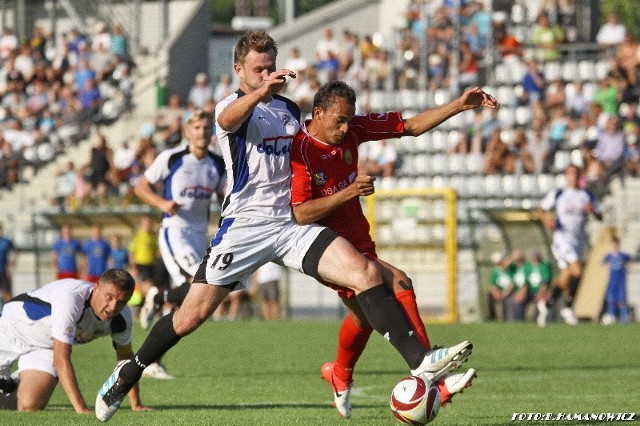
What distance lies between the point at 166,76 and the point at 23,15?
7622 millimetres

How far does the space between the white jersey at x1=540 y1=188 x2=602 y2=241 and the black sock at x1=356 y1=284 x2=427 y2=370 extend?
13161 millimetres

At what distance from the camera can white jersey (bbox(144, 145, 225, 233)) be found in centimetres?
1362

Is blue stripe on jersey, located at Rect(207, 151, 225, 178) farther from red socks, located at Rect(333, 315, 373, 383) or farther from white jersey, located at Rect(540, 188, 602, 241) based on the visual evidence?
white jersey, located at Rect(540, 188, 602, 241)

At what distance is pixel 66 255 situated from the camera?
24.7 metres

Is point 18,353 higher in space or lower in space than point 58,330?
lower

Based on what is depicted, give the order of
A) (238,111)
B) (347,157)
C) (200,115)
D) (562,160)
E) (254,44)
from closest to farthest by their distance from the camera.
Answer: (238,111) < (254,44) < (347,157) < (200,115) < (562,160)

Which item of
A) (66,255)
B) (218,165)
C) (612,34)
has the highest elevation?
(612,34)

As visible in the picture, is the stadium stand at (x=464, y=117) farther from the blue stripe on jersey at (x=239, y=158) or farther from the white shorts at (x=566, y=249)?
the blue stripe on jersey at (x=239, y=158)

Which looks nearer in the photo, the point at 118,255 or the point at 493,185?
the point at 118,255

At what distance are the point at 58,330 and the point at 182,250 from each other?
3897 millimetres

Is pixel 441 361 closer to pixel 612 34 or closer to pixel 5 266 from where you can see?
pixel 5 266

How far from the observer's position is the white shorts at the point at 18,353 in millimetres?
10555

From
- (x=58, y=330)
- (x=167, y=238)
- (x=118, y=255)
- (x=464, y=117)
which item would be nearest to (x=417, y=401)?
(x=58, y=330)

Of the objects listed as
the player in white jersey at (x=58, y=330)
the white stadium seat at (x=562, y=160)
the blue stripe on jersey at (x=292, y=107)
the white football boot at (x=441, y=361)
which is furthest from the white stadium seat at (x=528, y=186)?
the white football boot at (x=441, y=361)
